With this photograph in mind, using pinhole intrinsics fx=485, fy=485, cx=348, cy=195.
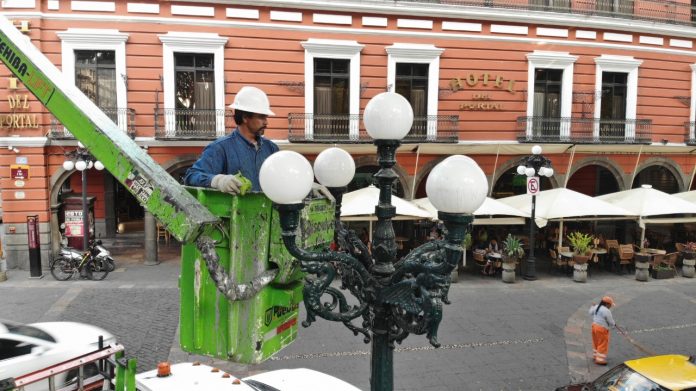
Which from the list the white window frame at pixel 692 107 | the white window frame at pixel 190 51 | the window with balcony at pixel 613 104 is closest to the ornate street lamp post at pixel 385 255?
the white window frame at pixel 190 51

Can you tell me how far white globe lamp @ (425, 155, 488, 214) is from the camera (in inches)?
98.9

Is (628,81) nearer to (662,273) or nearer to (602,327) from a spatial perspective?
(662,273)

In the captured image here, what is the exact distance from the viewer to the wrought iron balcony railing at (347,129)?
1527 centimetres

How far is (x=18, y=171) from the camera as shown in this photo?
1402 centimetres

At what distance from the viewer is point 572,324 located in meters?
10.5

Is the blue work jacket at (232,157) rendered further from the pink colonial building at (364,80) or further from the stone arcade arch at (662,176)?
the stone arcade arch at (662,176)

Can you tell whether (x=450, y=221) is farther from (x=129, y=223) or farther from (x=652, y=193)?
(x=129, y=223)

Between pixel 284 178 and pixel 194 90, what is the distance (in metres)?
13.7

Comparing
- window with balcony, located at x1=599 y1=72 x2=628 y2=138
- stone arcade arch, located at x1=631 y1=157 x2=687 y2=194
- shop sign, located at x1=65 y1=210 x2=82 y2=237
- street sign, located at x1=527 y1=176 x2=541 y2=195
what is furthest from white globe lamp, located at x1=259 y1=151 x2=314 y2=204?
stone arcade arch, located at x1=631 y1=157 x2=687 y2=194

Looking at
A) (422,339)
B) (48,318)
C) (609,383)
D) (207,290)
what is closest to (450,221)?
(207,290)

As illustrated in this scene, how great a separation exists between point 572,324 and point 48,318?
11175 millimetres

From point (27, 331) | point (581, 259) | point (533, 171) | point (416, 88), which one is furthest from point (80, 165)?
point (581, 259)

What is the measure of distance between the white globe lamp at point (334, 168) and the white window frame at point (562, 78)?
556 inches

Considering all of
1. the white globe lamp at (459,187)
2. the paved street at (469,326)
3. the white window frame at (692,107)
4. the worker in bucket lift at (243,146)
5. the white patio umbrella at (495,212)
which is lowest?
the paved street at (469,326)
